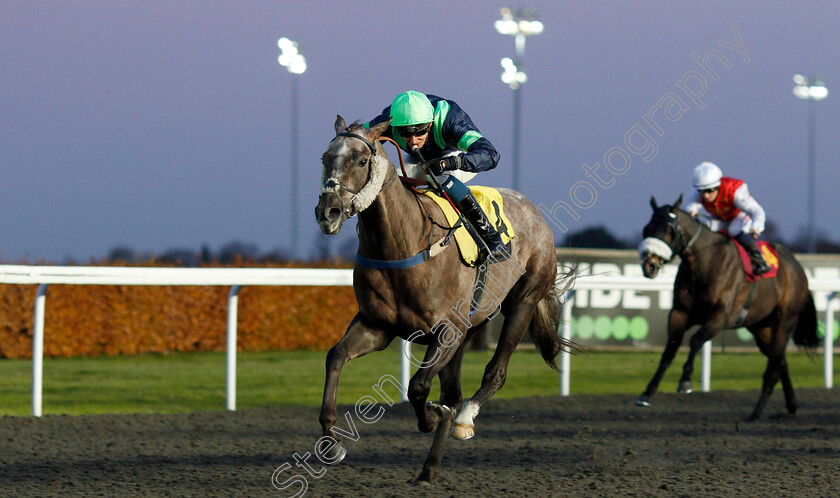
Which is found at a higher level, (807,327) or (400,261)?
(400,261)

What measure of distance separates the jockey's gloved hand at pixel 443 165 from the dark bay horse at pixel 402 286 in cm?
13

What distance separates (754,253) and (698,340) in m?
1.05

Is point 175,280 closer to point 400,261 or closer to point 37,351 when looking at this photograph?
point 37,351

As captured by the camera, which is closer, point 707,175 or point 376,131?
point 376,131

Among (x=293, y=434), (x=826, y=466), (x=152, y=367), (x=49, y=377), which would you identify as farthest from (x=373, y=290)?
(x=152, y=367)

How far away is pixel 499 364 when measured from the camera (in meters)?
4.20

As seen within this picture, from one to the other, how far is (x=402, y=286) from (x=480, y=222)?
0.61 m

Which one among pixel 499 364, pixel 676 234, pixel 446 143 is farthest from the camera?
pixel 676 234

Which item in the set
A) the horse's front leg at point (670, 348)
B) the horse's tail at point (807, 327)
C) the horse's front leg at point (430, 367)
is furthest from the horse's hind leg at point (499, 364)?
the horse's tail at point (807, 327)

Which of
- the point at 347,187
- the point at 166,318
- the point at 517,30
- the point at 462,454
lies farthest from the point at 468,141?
the point at 517,30

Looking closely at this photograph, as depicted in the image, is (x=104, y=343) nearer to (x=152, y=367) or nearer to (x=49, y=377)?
(x=152, y=367)

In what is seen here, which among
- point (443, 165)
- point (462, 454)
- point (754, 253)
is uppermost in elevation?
point (443, 165)

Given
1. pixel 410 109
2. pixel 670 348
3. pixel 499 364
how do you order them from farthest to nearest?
pixel 670 348 → pixel 499 364 → pixel 410 109

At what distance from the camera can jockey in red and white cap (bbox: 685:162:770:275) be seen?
6727 millimetres
